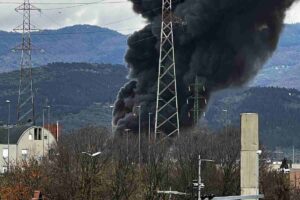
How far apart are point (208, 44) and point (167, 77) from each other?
192 inches

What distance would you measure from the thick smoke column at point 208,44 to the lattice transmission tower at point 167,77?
1.48 meters

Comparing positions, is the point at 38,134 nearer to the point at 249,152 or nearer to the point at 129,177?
the point at 129,177

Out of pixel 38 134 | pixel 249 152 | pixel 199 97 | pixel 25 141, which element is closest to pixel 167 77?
pixel 199 97

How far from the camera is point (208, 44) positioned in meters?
95.3

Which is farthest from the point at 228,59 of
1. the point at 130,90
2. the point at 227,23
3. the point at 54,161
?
the point at 54,161

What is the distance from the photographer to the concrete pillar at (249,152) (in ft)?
131

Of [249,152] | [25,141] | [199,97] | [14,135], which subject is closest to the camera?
[249,152]

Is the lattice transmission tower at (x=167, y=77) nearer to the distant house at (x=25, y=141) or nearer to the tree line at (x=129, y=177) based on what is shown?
the tree line at (x=129, y=177)

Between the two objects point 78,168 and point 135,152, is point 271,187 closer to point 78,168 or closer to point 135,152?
point 78,168

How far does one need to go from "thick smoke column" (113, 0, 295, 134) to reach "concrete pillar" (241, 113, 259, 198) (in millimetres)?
52694

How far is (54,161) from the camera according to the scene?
82.6m

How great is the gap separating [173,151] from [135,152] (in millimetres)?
5151

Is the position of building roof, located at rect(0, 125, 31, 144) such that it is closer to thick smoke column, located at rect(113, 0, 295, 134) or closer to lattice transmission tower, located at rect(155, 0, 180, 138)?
thick smoke column, located at rect(113, 0, 295, 134)

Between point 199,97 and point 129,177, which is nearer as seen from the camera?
point 129,177
